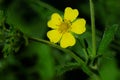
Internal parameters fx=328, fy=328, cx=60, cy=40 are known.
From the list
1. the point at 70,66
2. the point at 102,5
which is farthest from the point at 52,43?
the point at 102,5

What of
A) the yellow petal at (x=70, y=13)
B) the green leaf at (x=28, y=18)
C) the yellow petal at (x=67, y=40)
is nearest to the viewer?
the yellow petal at (x=67, y=40)

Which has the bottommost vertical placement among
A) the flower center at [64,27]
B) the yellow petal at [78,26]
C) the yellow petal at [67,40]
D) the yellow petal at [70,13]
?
the yellow petal at [67,40]

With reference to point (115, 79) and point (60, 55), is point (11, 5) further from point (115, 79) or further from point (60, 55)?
point (115, 79)

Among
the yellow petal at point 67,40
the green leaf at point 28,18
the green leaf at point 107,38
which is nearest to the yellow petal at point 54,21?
the yellow petal at point 67,40

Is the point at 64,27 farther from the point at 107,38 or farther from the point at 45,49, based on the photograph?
the point at 45,49

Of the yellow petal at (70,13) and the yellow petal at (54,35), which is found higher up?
the yellow petal at (70,13)

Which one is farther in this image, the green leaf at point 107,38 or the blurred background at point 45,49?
the blurred background at point 45,49

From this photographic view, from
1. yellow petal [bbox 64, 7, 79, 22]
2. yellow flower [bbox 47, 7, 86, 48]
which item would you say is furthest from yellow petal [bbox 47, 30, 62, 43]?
yellow petal [bbox 64, 7, 79, 22]

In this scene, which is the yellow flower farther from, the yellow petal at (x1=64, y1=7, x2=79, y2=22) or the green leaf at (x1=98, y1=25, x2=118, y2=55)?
the green leaf at (x1=98, y1=25, x2=118, y2=55)

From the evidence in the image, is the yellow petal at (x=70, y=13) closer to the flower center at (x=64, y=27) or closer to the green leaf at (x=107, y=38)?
the flower center at (x=64, y=27)
